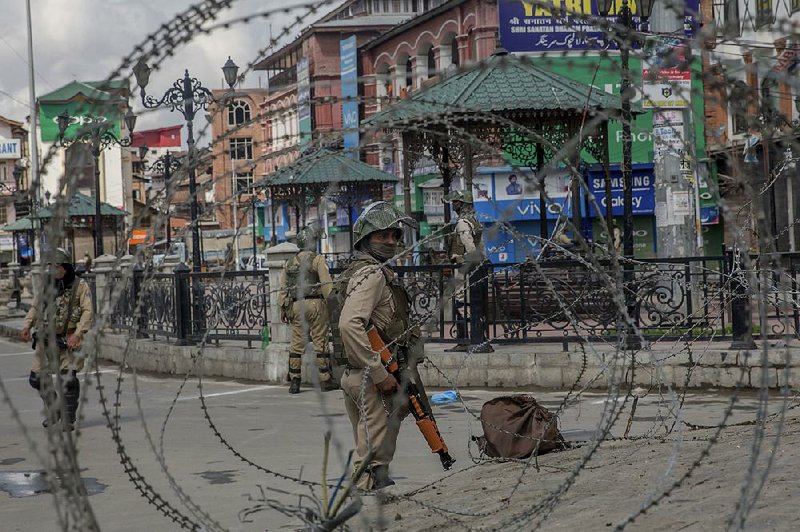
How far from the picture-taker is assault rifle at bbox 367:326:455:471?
6.88 m

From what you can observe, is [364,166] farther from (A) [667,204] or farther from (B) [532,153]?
(A) [667,204]

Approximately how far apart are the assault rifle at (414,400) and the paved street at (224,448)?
539 millimetres

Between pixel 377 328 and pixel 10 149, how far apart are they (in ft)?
304

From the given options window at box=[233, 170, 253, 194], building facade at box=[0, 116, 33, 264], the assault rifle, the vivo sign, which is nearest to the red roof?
building facade at box=[0, 116, 33, 264]

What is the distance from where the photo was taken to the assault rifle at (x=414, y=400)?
6.88 meters

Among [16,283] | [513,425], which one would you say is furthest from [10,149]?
[513,425]

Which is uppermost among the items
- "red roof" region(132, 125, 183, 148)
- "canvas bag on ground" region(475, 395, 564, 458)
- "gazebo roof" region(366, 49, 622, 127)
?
"red roof" region(132, 125, 183, 148)

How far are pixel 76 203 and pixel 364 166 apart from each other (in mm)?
11072

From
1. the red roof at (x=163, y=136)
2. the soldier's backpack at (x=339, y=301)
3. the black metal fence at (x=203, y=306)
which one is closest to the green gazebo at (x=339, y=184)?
the black metal fence at (x=203, y=306)

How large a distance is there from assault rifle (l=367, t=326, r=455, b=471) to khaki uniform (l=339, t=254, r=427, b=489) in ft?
0.20

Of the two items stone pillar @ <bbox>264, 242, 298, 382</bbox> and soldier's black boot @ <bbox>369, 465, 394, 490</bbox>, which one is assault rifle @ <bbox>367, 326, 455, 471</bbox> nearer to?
soldier's black boot @ <bbox>369, 465, 394, 490</bbox>

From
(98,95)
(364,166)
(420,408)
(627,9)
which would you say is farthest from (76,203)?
(98,95)

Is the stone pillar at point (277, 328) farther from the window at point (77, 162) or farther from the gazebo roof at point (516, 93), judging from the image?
the window at point (77, 162)

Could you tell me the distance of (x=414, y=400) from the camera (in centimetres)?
714
